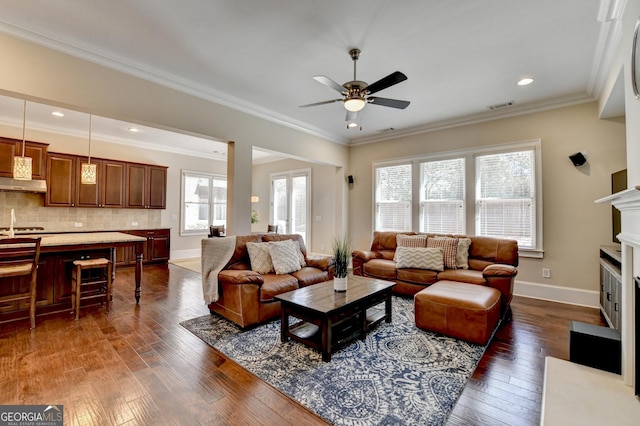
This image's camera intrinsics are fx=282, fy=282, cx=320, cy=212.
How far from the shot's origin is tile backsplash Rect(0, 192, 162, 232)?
213 inches

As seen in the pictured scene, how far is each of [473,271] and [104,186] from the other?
739 centimetres

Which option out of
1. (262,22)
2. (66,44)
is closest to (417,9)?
(262,22)

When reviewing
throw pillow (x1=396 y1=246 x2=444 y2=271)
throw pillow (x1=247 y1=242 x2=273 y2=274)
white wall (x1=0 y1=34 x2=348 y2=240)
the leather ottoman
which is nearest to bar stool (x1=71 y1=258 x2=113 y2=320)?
white wall (x1=0 y1=34 x2=348 y2=240)

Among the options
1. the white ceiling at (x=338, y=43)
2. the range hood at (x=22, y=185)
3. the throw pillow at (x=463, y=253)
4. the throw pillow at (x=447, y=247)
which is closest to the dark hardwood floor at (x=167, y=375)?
the throw pillow at (x=463, y=253)

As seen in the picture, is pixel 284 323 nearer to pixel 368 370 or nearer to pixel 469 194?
pixel 368 370

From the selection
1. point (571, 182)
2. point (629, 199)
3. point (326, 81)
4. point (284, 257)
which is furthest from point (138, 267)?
point (571, 182)

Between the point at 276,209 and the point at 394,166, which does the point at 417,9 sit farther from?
the point at 276,209

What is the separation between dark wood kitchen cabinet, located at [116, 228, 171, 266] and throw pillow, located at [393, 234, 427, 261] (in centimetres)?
545

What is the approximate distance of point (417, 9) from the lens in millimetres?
2381

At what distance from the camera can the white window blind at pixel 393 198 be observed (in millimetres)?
5754

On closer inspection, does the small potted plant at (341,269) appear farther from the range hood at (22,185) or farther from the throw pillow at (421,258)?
the range hood at (22,185)

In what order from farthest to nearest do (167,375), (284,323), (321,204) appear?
(321,204), (284,323), (167,375)

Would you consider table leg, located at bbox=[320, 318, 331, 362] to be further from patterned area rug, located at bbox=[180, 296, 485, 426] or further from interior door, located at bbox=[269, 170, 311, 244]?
interior door, located at bbox=[269, 170, 311, 244]

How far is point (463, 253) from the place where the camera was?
167 inches
